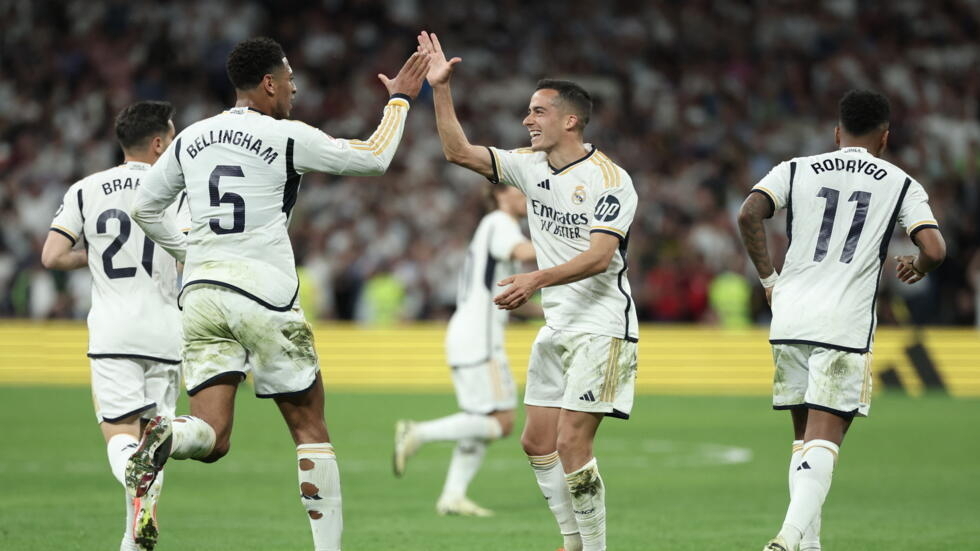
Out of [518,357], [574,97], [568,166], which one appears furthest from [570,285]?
[518,357]

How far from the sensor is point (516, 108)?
30656 millimetres

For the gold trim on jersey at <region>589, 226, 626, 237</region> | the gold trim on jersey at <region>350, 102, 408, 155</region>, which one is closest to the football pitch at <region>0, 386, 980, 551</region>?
the gold trim on jersey at <region>589, 226, 626, 237</region>

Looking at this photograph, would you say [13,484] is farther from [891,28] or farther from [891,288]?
[891,28]

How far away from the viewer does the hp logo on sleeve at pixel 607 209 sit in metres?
7.48

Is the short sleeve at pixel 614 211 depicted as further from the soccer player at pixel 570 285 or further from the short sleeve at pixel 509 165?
the short sleeve at pixel 509 165

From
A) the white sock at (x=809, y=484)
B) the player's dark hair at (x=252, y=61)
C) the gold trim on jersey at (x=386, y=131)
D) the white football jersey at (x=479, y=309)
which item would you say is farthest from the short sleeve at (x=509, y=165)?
the white football jersey at (x=479, y=309)

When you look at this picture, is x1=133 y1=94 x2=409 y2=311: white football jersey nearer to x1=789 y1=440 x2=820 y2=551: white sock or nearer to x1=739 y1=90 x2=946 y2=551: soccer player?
x1=739 y1=90 x2=946 y2=551: soccer player

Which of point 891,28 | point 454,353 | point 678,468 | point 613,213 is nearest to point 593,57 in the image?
Answer: point 891,28

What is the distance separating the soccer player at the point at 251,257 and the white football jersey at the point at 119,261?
3.90 feet

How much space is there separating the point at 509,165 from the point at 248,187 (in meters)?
1.67

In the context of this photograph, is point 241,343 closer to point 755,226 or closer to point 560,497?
point 560,497

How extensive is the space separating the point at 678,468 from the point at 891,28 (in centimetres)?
2109

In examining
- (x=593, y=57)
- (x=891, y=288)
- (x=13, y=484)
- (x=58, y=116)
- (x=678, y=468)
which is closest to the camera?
(x=13, y=484)

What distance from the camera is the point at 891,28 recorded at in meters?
32.2
